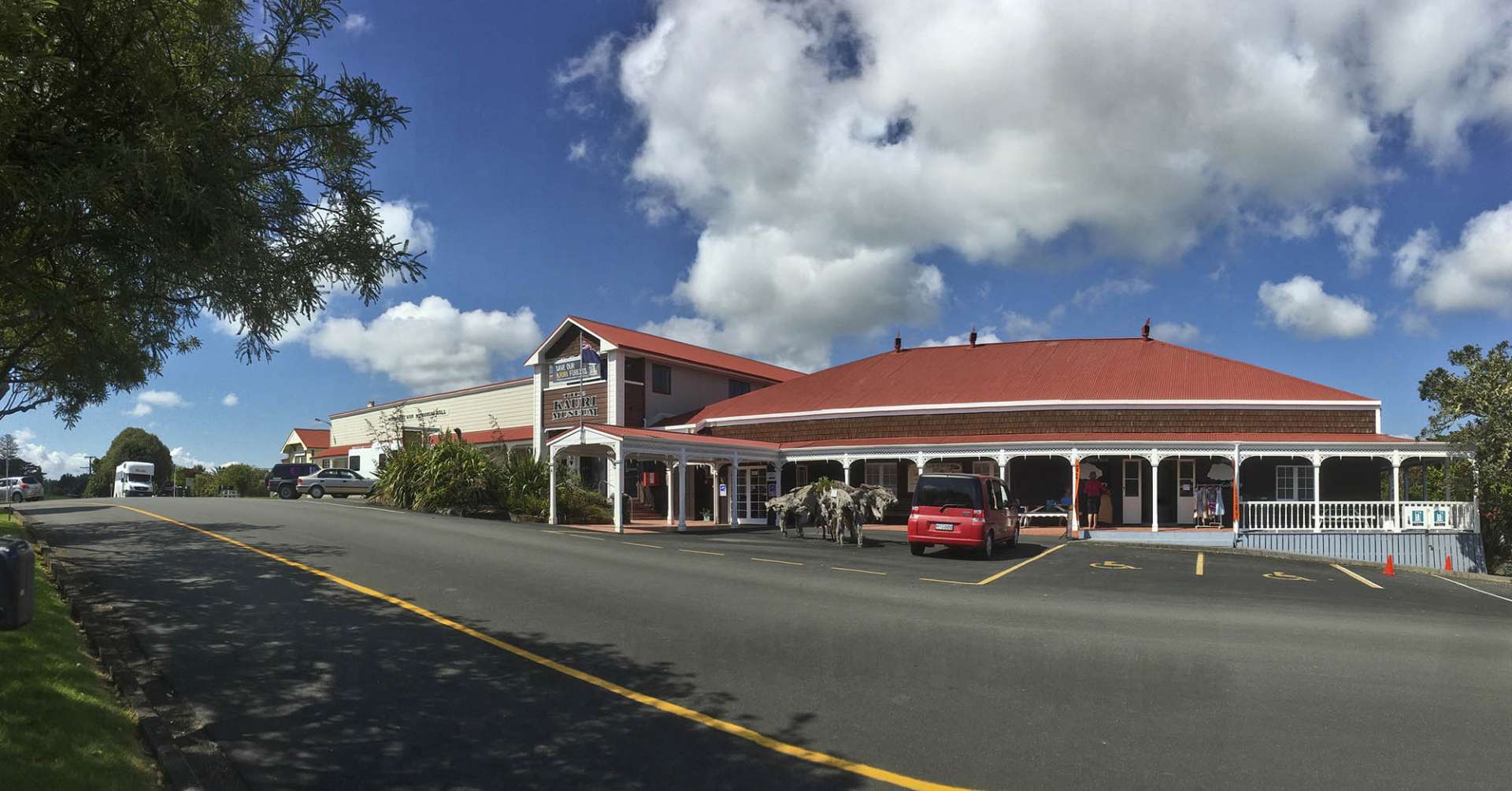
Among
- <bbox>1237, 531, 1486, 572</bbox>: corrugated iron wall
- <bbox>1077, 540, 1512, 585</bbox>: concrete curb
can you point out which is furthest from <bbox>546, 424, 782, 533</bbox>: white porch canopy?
<bbox>1237, 531, 1486, 572</bbox>: corrugated iron wall

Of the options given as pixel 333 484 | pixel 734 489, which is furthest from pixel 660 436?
pixel 333 484

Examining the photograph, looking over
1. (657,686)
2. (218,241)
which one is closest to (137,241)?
(218,241)

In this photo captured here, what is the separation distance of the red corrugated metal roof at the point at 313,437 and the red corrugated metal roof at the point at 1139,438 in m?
50.9

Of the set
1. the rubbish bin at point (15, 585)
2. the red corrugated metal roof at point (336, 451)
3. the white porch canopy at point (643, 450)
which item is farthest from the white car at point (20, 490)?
the rubbish bin at point (15, 585)

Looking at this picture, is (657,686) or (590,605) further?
(590,605)

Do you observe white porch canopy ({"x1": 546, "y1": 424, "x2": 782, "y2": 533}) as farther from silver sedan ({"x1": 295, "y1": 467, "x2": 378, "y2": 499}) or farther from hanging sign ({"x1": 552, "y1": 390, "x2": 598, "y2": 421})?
silver sedan ({"x1": 295, "y1": 467, "x2": 378, "y2": 499})

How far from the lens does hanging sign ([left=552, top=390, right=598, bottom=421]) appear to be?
36656 mm

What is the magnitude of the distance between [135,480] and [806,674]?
5720 cm

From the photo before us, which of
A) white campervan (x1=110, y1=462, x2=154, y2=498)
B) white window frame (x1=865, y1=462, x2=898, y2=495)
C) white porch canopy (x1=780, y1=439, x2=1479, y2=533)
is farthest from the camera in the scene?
white campervan (x1=110, y1=462, x2=154, y2=498)

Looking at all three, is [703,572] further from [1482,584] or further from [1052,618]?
[1482,584]

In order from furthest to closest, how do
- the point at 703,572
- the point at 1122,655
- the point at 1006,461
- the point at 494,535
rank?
the point at 1006,461 → the point at 494,535 → the point at 703,572 → the point at 1122,655

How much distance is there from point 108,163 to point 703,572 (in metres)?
10.3

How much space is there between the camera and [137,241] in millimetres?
6047

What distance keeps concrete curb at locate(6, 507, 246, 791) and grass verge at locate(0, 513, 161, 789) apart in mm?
110
